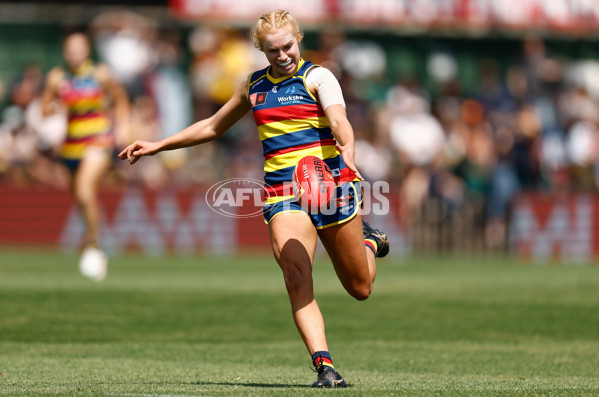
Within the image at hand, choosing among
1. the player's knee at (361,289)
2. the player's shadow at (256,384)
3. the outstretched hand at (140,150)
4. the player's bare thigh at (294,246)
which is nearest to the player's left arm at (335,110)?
the player's bare thigh at (294,246)

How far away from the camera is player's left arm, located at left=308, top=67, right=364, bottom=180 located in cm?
662

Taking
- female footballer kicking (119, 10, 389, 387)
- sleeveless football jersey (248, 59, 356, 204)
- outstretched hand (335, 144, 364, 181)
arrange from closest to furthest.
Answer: outstretched hand (335, 144, 364, 181)
female footballer kicking (119, 10, 389, 387)
sleeveless football jersey (248, 59, 356, 204)

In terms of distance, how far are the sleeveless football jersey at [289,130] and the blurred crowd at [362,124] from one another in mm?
13953

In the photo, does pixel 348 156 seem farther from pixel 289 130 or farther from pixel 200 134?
pixel 200 134

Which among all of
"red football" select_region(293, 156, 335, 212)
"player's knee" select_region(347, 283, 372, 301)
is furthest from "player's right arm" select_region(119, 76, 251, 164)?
"player's knee" select_region(347, 283, 372, 301)

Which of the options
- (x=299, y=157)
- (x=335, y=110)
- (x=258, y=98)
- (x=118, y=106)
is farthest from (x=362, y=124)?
(x=335, y=110)

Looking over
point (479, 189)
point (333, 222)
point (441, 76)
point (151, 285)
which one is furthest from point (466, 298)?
point (441, 76)

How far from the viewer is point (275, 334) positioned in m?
10.5

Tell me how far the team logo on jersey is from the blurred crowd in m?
13.9

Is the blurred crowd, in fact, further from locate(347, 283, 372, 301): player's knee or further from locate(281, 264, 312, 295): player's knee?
locate(281, 264, 312, 295): player's knee

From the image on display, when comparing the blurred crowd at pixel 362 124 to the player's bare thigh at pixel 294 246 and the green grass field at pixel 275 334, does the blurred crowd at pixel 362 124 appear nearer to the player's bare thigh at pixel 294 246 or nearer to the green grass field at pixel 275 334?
the green grass field at pixel 275 334

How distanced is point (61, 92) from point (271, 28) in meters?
8.58

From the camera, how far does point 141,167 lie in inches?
860

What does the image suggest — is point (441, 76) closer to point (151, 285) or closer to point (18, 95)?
point (18, 95)
